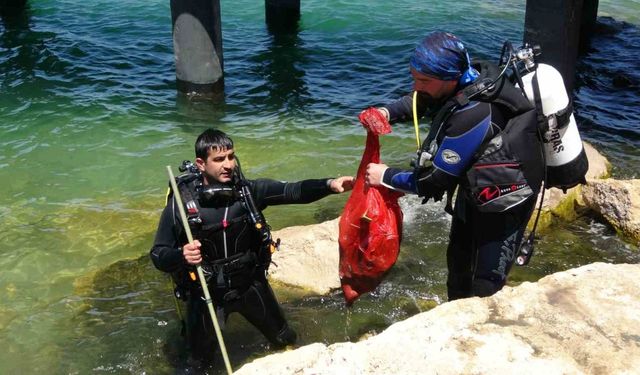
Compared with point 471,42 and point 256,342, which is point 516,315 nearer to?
point 256,342

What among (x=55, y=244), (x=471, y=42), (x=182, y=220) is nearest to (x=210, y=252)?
(x=182, y=220)

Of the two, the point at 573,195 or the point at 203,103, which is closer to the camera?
the point at 573,195

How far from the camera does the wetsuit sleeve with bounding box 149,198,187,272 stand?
3648mm

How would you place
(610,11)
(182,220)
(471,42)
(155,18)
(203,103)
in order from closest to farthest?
(182,220)
(203,103)
(471,42)
(155,18)
(610,11)

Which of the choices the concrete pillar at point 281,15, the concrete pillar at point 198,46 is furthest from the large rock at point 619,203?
the concrete pillar at point 281,15

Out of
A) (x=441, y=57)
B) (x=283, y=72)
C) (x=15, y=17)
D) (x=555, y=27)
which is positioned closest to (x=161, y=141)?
(x=283, y=72)

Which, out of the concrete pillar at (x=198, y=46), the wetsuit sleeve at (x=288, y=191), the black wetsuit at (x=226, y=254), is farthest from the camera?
the concrete pillar at (x=198, y=46)

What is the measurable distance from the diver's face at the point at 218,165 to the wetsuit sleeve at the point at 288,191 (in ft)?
0.69

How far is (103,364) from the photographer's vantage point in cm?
486

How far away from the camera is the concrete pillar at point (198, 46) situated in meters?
10.6

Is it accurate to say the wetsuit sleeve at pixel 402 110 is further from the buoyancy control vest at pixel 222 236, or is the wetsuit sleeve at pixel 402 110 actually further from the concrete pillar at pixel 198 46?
the concrete pillar at pixel 198 46

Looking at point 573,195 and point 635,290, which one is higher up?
point 635,290

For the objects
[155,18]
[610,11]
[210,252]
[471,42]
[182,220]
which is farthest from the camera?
[610,11]

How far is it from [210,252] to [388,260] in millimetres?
1037
